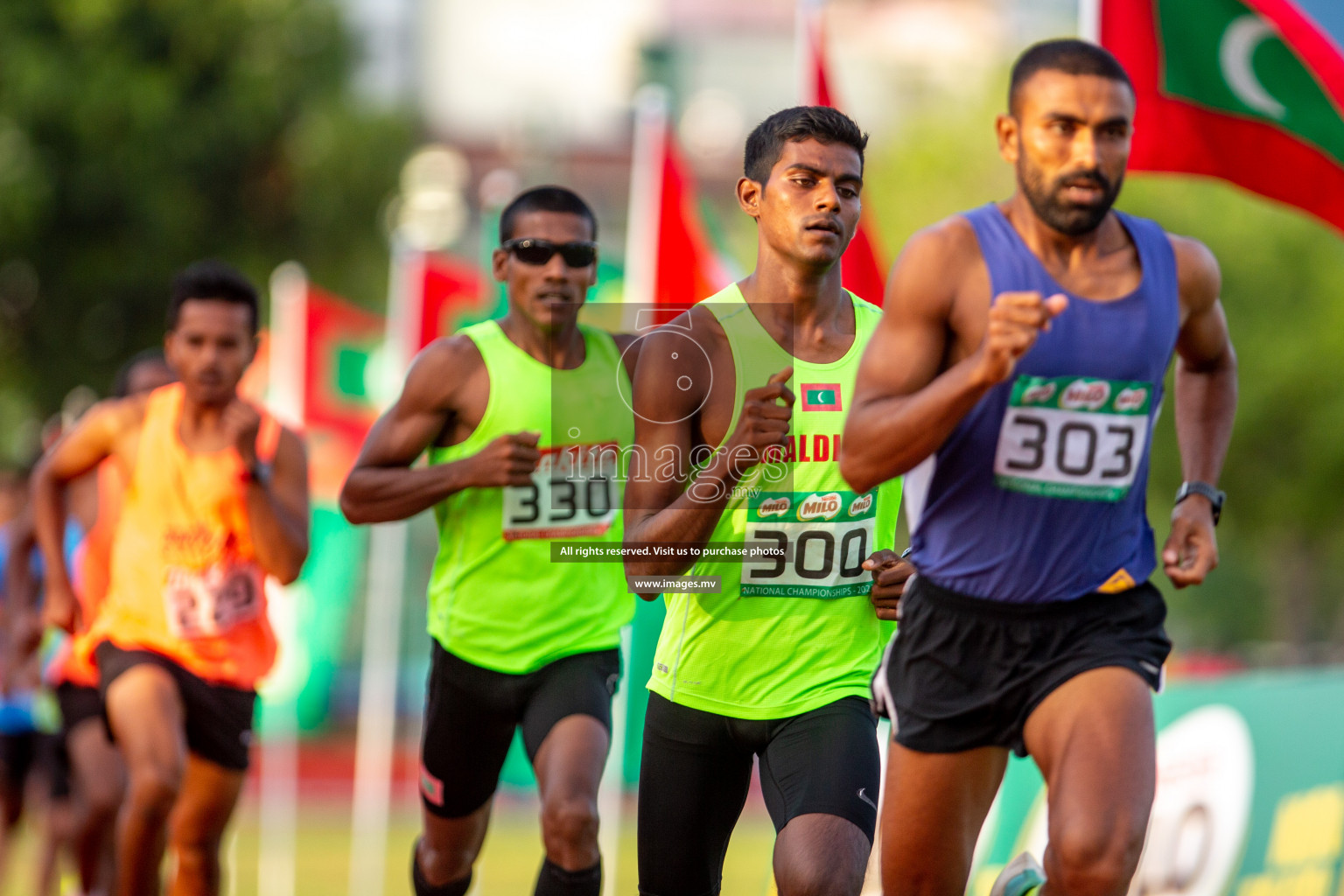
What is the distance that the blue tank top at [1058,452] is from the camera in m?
3.95

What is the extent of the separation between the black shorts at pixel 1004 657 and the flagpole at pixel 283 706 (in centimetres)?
859

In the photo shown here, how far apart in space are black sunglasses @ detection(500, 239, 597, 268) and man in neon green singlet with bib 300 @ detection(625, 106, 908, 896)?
115cm

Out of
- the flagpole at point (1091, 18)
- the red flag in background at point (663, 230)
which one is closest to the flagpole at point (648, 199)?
the red flag in background at point (663, 230)

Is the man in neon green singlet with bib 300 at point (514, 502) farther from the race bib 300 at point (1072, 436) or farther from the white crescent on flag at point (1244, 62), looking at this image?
the white crescent on flag at point (1244, 62)

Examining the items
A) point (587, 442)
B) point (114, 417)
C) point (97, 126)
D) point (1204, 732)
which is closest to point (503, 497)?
point (587, 442)

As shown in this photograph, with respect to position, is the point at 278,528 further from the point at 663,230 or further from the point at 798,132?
the point at 663,230

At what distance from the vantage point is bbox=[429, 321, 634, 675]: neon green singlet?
5.88m

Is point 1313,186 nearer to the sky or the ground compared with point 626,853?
nearer to the sky

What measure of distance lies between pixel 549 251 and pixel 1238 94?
3412 mm

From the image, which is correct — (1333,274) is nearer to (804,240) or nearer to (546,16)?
(804,240)

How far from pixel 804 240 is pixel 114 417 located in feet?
12.2

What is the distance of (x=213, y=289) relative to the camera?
272 inches

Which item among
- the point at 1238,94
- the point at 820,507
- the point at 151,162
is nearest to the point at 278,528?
the point at 820,507

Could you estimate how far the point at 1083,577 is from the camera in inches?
161
